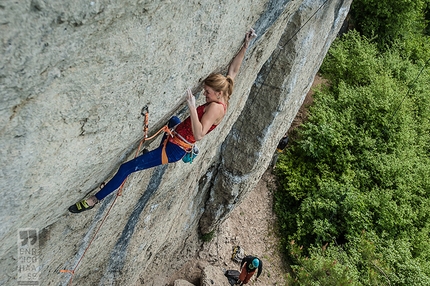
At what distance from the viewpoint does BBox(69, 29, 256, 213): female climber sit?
Result: 3.33m

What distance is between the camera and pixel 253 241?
10.5 meters

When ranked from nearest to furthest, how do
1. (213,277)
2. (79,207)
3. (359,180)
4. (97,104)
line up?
(97,104) → (79,207) → (213,277) → (359,180)

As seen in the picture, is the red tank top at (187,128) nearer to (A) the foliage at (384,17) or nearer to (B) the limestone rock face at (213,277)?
(B) the limestone rock face at (213,277)

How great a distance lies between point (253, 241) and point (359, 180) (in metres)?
4.02

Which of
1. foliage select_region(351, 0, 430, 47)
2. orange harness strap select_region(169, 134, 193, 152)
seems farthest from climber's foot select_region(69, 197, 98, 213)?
foliage select_region(351, 0, 430, 47)

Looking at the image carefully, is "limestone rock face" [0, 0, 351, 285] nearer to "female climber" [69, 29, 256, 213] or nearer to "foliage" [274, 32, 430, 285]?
"female climber" [69, 29, 256, 213]

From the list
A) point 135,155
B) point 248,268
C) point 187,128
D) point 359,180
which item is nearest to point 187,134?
point 187,128

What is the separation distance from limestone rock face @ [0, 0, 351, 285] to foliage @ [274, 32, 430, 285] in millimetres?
5931

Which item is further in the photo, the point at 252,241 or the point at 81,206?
the point at 252,241

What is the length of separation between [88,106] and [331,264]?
840 cm

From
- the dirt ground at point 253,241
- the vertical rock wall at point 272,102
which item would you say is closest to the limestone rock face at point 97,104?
the vertical rock wall at point 272,102

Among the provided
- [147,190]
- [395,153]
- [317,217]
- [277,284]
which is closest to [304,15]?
[147,190]

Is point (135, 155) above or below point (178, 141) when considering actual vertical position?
above

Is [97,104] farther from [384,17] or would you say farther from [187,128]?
[384,17]
